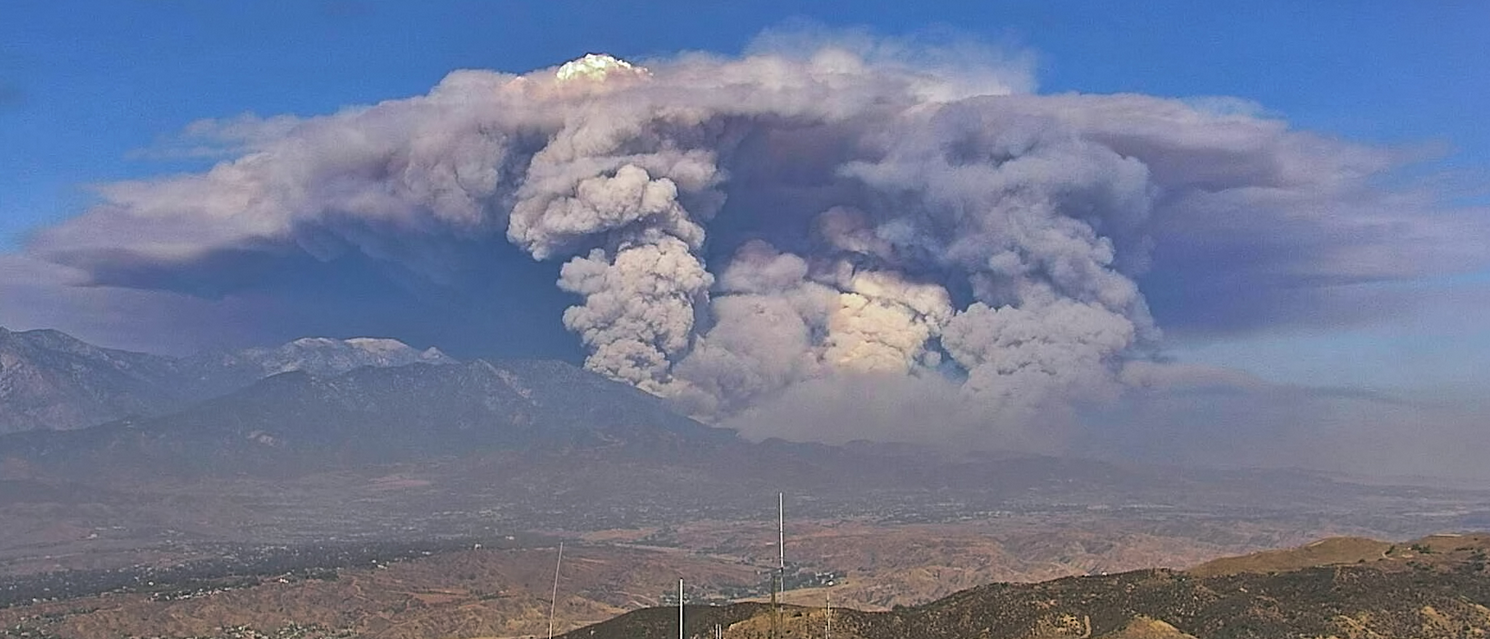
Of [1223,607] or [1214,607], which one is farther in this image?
[1214,607]

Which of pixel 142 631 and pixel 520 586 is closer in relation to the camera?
pixel 142 631

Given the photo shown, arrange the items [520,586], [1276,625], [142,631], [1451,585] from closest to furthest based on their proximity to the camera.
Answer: [1276,625] → [1451,585] → [142,631] → [520,586]

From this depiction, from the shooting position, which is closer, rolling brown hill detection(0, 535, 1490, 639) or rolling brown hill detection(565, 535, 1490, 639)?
rolling brown hill detection(565, 535, 1490, 639)

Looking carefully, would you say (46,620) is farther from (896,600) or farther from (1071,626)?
(1071,626)

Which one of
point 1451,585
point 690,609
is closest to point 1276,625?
point 1451,585

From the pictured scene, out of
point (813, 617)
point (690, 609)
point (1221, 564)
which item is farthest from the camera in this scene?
point (690, 609)

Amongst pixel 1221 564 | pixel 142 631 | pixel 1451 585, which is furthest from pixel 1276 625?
pixel 142 631

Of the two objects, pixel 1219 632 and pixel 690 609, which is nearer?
pixel 1219 632

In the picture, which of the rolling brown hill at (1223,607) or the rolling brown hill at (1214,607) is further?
the rolling brown hill at (1214,607)

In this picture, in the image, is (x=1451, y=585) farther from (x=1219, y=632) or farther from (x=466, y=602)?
(x=466, y=602)
